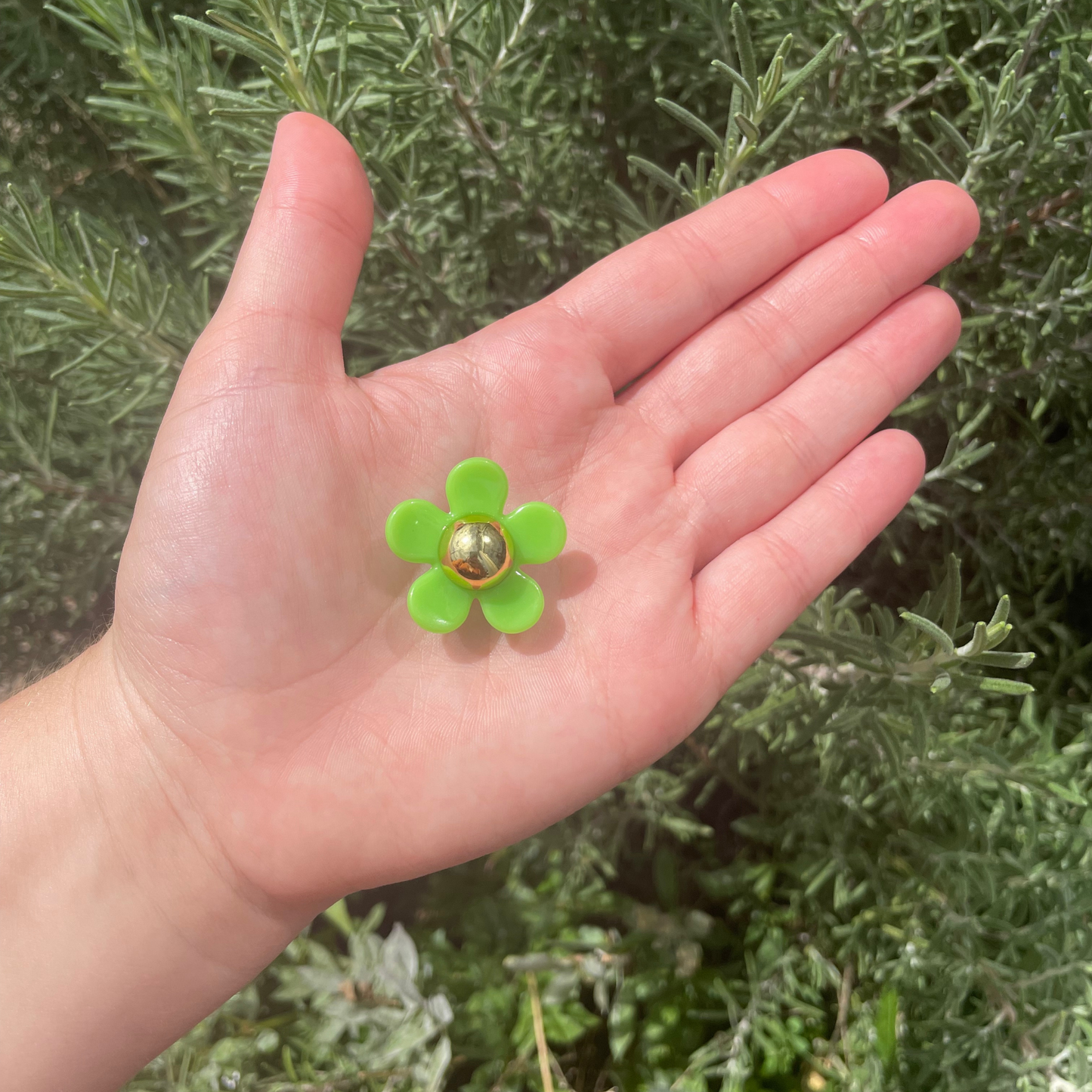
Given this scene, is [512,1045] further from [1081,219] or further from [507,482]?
[1081,219]

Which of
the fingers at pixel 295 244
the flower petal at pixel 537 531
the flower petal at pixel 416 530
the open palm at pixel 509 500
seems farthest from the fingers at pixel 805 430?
the fingers at pixel 295 244

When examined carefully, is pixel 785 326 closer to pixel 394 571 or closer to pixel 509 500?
pixel 509 500

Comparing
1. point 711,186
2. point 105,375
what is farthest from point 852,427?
point 105,375

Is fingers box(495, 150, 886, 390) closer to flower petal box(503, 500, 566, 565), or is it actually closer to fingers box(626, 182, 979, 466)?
fingers box(626, 182, 979, 466)

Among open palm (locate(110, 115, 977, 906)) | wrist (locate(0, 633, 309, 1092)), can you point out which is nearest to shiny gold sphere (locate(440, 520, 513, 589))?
open palm (locate(110, 115, 977, 906))

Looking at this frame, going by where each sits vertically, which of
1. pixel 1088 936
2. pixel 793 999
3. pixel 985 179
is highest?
pixel 985 179

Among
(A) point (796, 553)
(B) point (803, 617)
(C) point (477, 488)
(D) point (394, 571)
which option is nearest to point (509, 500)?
(C) point (477, 488)
